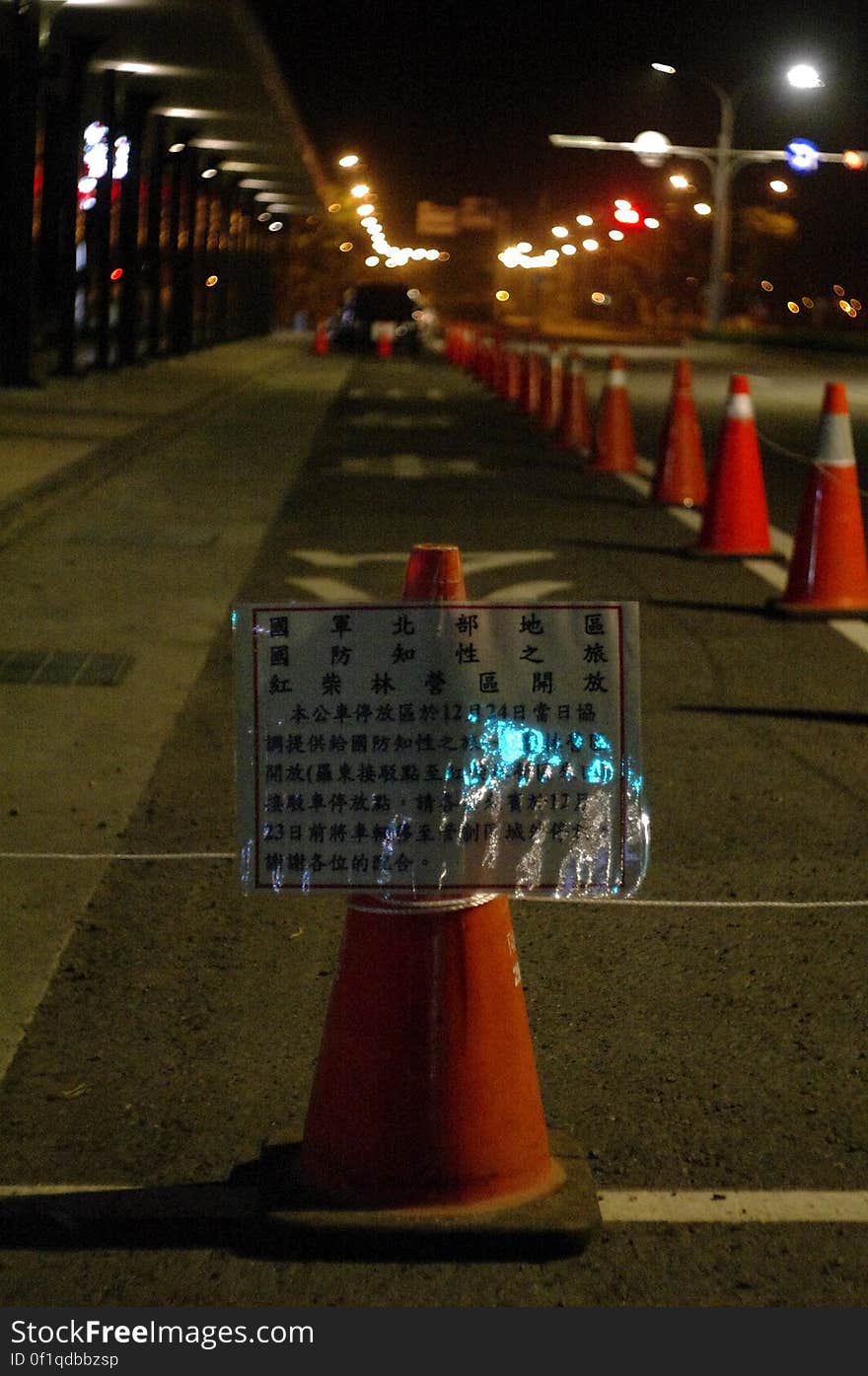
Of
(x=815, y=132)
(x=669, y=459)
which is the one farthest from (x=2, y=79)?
(x=815, y=132)

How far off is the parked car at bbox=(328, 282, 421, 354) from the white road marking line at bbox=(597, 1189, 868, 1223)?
151 ft

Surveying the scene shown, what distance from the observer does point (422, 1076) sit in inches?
138

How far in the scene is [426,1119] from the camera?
3.50 m

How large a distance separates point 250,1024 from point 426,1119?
109 cm

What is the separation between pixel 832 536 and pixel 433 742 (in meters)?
6.27

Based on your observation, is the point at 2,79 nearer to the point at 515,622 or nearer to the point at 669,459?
the point at 669,459

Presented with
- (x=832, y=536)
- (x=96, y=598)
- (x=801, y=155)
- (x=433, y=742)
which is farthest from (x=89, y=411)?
(x=801, y=155)

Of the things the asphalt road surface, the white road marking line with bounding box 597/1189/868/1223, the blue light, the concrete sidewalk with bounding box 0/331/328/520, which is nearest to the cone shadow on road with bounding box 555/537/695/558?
the asphalt road surface

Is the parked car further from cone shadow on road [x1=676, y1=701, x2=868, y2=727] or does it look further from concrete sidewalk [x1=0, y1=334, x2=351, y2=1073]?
cone shadow on road [x1=676, y1=701, x2=868, y2=727]

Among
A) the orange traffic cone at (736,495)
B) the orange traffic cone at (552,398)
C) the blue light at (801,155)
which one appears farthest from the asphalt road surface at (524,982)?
the blue light at (801,155)

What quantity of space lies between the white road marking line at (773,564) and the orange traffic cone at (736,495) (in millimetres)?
125

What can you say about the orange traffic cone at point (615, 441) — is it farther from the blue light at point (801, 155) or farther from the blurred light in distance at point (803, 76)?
the blue light at point (801, 155)

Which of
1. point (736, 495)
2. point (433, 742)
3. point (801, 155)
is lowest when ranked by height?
point (736, 495)

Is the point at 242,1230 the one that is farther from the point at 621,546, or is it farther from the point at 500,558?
the point at 621,546
